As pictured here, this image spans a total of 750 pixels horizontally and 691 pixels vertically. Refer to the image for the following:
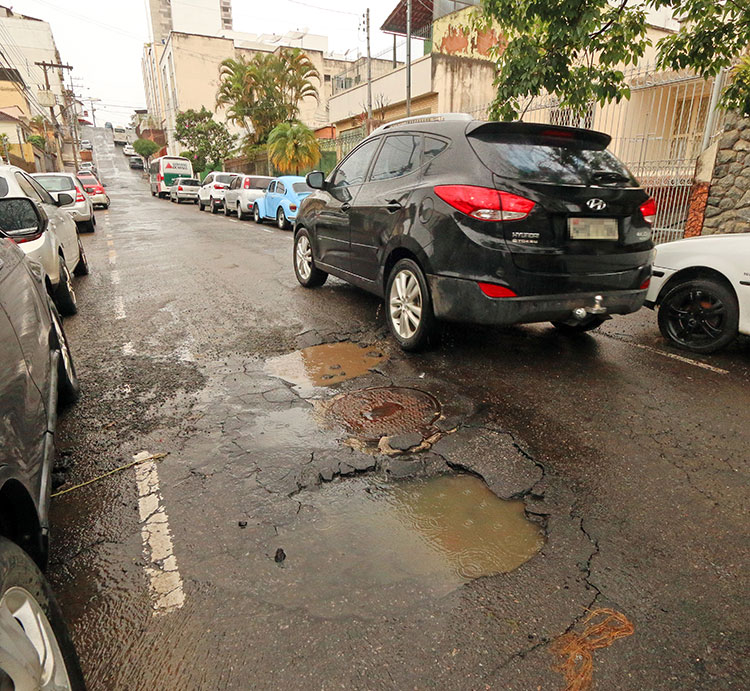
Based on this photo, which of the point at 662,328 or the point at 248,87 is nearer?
the point at 662,328

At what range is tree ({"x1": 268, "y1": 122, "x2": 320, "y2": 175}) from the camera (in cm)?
2848

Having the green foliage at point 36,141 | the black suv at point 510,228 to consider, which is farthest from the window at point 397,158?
the green foliage at point 36,141

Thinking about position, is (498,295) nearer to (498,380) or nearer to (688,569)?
(498,380)

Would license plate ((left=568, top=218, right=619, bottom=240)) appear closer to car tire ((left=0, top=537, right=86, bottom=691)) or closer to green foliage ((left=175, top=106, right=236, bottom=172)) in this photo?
car tire ((left=0, top=537, right=86, bottom=691))

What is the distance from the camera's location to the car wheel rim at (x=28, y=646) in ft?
4.01

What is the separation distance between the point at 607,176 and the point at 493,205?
1.10 metres

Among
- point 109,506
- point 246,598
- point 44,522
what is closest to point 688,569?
point 246,598

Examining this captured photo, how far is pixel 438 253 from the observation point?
420 cm

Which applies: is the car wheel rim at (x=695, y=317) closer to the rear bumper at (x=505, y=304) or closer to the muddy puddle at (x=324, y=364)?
the rear bumper at (x=505, y=304)

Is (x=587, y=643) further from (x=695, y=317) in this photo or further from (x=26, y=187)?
(x=26, y=187)

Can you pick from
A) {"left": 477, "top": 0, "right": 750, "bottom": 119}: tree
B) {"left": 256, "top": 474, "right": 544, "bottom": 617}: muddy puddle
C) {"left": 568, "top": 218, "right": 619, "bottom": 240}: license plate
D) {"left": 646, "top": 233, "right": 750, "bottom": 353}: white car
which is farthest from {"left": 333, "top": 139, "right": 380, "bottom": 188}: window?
{"left": 256, "top": 474, "right": 544, "bottom": 617}: muddy puddle

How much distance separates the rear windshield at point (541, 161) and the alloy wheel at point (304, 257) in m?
3.52

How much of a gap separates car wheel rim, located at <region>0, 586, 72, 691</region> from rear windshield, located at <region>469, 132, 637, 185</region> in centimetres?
362

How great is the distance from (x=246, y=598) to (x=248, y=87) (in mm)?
36888
